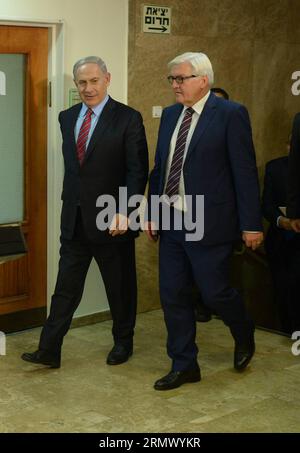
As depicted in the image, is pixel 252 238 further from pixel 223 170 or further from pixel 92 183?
pixel 92 183

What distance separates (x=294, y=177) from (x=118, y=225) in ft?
3.31

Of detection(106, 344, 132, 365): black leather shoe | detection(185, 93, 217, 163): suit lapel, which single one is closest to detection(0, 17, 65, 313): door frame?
detection(106, 344, 132, 365): black leather shoe

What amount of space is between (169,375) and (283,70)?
113 inches

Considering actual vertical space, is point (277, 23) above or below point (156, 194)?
above

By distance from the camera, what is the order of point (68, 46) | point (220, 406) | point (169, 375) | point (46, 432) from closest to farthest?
point (46, 432) → point (220, 406) → point (169, 375) → point (68, 46)

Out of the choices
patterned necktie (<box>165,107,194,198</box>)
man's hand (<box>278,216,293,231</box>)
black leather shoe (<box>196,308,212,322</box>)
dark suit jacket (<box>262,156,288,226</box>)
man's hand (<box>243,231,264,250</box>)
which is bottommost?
black leather shoe (<box>196,308,212,322</box>)

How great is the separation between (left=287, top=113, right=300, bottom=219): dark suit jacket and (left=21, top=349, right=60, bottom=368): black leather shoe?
4.78 ft

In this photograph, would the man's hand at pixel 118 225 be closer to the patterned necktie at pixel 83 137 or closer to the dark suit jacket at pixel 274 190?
the patterned necktie at pixel 83 137

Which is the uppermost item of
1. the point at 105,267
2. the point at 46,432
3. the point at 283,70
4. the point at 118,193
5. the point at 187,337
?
the point at 283,70

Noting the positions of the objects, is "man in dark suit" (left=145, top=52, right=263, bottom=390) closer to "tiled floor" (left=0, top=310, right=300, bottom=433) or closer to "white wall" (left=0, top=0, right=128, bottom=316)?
"tiled floor" (left=0, top=310, right=300, bottom=433)

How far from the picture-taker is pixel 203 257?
3.98 meters

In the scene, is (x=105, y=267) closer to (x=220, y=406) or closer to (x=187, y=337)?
(x=187, y=337)

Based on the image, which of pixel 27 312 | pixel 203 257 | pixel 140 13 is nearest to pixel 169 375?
pixel 203 257

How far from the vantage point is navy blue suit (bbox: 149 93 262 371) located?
391 centimetres
